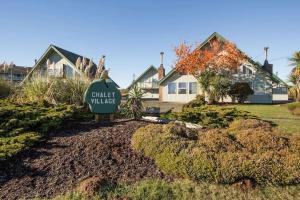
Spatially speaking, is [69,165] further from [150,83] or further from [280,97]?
[150,83]

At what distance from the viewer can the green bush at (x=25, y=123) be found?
620cm

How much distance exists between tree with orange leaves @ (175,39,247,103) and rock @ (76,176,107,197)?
24.3 meters

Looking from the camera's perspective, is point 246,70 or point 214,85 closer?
point 214,85

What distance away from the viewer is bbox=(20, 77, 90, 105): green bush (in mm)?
10180

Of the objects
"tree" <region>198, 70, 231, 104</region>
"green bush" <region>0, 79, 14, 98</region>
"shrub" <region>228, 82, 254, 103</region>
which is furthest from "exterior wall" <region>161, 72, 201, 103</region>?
"green bush" <region>0, 79, 14, 98</region>

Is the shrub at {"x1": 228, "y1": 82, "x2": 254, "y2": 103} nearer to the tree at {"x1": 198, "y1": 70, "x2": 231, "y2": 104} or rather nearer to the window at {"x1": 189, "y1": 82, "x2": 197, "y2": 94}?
the tree at {"x1": 198, "y1": 70, "x2": 231, "y2": 104}

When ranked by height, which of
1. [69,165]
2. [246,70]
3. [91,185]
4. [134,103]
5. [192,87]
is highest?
[246,70]

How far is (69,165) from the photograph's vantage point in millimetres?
5555

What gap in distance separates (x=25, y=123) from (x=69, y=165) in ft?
7.79

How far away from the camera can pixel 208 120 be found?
9.02 meters

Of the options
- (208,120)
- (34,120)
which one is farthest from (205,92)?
(34,120)

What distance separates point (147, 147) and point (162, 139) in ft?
1.11

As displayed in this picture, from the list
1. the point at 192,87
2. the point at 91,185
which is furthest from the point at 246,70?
the point at 91,185

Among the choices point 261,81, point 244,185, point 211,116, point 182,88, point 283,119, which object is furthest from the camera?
point 182,88
